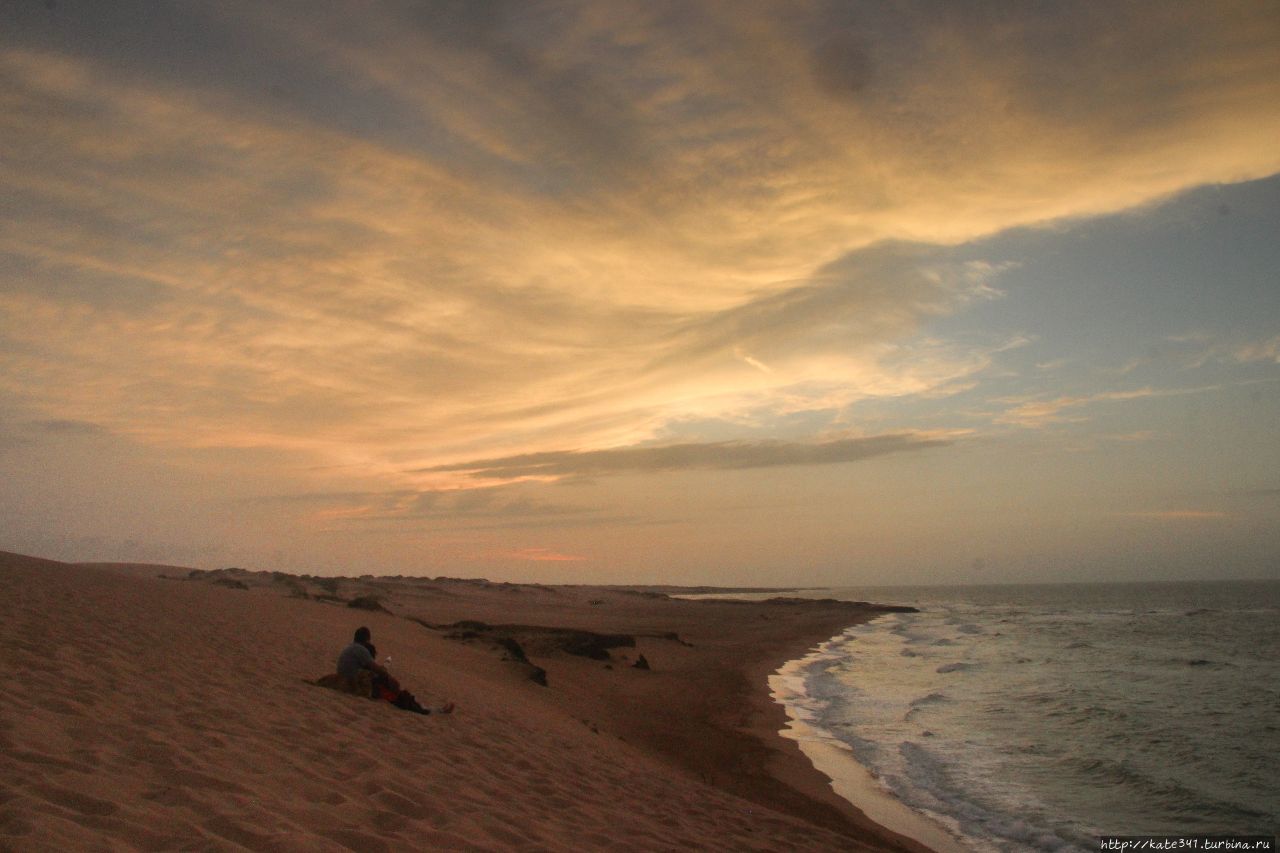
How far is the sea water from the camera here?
1158 cm

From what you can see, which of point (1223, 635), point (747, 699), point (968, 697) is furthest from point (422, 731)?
point (1223, 635)

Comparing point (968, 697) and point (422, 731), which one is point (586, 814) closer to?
point (422, 731)

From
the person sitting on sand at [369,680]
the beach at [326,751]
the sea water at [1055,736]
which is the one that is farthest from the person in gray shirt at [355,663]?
the sea water at [1055,736]

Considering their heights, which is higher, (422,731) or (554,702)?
(422,731)

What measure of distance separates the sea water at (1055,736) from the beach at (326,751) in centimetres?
198

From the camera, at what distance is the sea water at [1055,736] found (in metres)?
11.6

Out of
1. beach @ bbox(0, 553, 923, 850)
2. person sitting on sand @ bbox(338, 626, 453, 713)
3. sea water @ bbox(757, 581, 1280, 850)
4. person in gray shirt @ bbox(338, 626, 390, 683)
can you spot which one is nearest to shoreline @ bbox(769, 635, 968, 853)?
sea water @ bbox(757, 581, 1280, 850)

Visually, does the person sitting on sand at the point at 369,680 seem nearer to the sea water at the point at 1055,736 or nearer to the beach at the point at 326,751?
the beach at the point at 326,751

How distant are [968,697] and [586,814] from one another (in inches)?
717

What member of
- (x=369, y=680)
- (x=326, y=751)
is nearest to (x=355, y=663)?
(x=369, y=680)

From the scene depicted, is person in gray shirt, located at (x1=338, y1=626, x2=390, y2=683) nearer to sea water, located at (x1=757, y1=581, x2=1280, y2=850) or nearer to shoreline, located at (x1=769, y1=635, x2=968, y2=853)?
shoreline, located at (x1=769, y1=635, x2=968, y2=853)

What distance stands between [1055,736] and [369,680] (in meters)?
15.2

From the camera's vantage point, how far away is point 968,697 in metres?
22.3

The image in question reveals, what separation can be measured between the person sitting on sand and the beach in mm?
435
